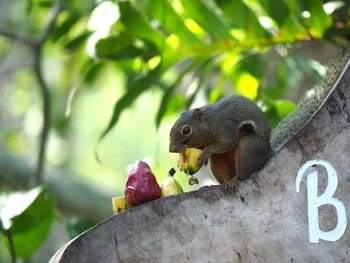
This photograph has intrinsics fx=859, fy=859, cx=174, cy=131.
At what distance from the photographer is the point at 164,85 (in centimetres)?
430

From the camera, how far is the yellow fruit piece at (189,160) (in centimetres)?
222

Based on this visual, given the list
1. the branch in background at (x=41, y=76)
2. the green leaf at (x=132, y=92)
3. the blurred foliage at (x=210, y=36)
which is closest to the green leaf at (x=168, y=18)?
the blurred foliage at (x=210, y=36)

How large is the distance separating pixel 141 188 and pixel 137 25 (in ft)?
3.76

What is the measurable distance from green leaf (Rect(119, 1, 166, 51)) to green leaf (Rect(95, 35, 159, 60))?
0.03m

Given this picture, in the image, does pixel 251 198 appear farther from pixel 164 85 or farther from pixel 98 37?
pixel 164 85

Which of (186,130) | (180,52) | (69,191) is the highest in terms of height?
(186,130)

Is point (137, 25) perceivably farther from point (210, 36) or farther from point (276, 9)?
point (276, 9)

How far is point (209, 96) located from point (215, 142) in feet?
4.41

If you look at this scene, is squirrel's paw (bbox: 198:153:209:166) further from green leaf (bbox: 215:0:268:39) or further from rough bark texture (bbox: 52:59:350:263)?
green leaf (bbox: 215:0:268:39)

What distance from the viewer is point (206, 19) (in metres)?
2.94

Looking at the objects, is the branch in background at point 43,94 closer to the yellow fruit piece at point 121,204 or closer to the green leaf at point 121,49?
the green leaf at point 121,49

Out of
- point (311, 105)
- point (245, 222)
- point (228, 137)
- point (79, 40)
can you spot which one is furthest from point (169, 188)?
point (79, 40)

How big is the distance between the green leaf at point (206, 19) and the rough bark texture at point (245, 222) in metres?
1.06

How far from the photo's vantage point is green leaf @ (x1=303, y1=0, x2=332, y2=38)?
2.68m
